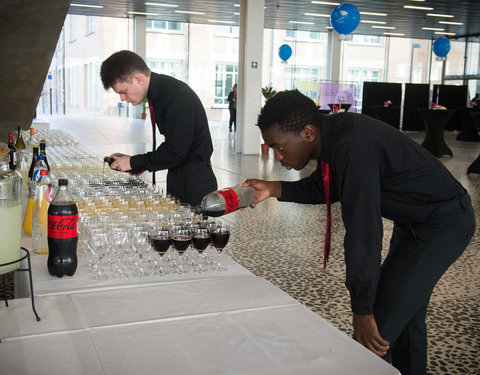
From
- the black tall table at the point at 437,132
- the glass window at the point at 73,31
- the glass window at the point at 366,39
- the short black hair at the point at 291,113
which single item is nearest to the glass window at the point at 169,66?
the glass window at the point at 366,39

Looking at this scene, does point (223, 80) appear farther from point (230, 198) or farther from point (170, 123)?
point (230, 198)

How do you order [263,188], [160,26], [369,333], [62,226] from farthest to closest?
[160,26] < [263,188] < [62,226] < [369,333]

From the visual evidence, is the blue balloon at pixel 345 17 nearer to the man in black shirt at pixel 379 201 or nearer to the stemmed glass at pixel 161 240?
the man in black shirt at pixel 379 201

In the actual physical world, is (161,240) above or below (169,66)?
below

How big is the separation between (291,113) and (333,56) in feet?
64.4

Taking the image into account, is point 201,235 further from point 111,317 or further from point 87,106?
point 87,106

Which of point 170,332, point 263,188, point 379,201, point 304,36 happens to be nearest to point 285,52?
point 304,36

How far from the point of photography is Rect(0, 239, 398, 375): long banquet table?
115 cm

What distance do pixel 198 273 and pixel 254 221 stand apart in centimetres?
355

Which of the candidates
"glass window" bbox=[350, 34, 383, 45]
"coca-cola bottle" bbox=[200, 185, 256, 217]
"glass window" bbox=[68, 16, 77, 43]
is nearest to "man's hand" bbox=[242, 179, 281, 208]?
"coca-cola bottle" bbox=[200, 185, 256, 217]

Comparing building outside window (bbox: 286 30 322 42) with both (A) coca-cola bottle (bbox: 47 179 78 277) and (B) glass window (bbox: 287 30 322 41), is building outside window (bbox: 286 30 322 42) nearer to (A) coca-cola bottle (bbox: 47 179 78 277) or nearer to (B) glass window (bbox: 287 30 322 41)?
(B) glass window (bbox: 287 30 322 41)

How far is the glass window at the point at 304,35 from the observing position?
2141 cm

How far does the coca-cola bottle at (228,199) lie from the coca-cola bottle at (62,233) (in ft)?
1.42

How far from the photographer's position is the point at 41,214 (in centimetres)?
200
